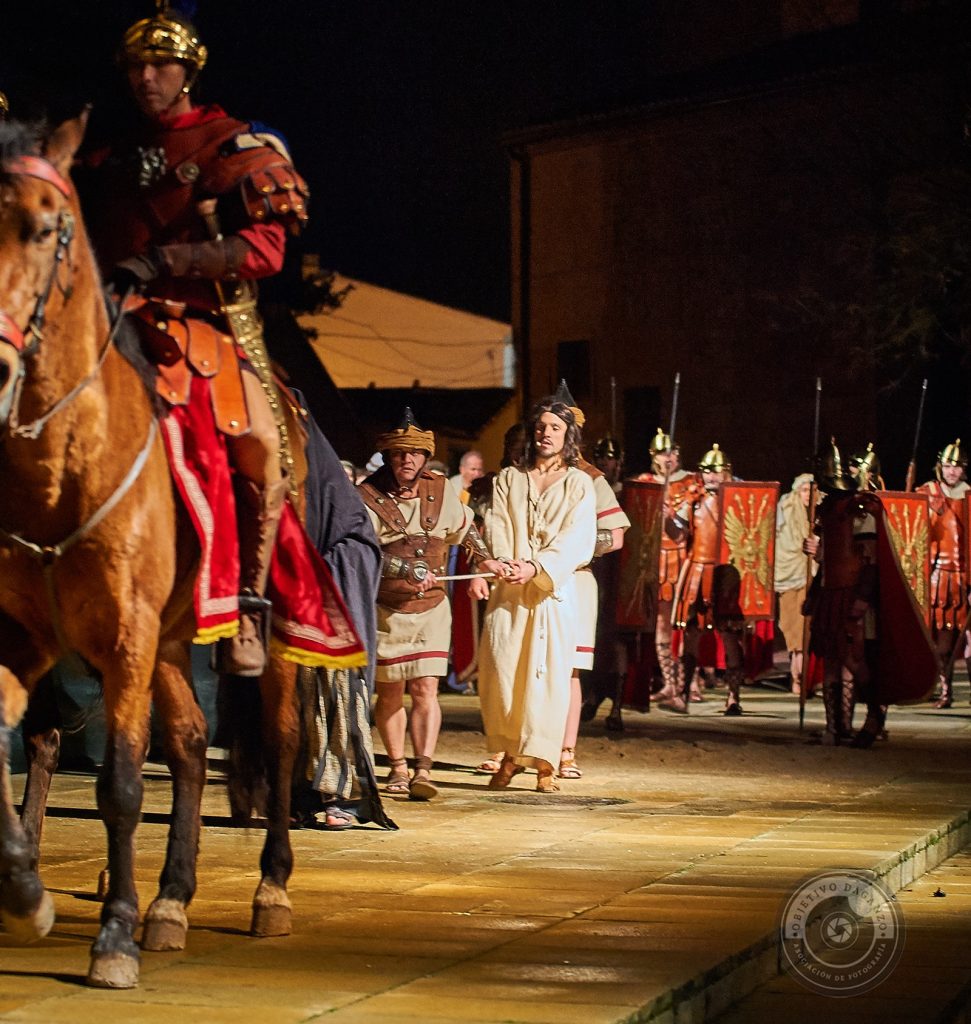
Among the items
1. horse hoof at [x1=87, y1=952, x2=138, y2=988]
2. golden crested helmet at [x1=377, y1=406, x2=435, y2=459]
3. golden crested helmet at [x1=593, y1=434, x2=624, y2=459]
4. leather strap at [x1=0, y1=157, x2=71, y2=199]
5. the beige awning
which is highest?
the beige awning

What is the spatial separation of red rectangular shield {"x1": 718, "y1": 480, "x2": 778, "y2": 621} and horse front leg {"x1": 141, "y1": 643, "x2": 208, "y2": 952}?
38.1 ft

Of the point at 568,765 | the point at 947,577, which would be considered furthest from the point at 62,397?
the point at 947,577

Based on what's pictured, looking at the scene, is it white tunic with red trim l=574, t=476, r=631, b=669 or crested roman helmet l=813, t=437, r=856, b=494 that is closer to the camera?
white tunic with red trim l=574, t=476, r=631, b=669

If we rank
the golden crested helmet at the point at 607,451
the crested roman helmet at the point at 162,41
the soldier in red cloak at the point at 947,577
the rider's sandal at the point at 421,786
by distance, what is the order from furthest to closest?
the soldier in red cloak at the point at 947,577 → the golden crested helmet at the point at 607,451 → the rider's sandal at the point at 421,786 → the crested roman helmet at the point at 162,41

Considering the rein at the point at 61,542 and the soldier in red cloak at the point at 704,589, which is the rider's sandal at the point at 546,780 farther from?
the soldier in red cloak at the point at 704,589

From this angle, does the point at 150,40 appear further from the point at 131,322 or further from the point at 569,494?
the point at 569,494

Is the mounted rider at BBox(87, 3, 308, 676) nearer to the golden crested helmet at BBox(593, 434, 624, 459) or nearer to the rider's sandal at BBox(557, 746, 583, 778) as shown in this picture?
the rider's sandal at BBox(557, 746, 583, 778)

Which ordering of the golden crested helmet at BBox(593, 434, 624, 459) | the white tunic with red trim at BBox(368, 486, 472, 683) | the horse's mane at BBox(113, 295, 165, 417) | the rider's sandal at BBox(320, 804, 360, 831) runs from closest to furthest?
the horse's mane at BBox(113, 295, 165, 417) → the rider's sandal at BBox(320, 804, 360, 831) → the white tunic with red trim at BBox(368, 486, 472, 683) → the golden crested helmet at BBox(593, 434, 624, 459)

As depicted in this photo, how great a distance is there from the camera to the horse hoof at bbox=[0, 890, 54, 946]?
5609mm

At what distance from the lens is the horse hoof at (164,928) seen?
622 cm

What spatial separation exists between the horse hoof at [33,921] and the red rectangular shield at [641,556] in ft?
35.0

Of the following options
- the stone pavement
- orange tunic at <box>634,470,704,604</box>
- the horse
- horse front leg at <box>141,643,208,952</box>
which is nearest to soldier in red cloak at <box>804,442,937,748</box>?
the stone pavement

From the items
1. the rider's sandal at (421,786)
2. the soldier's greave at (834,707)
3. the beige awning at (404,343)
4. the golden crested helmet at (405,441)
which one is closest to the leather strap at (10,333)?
the rider's sandal at (421,786)

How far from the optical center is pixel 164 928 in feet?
20.5
